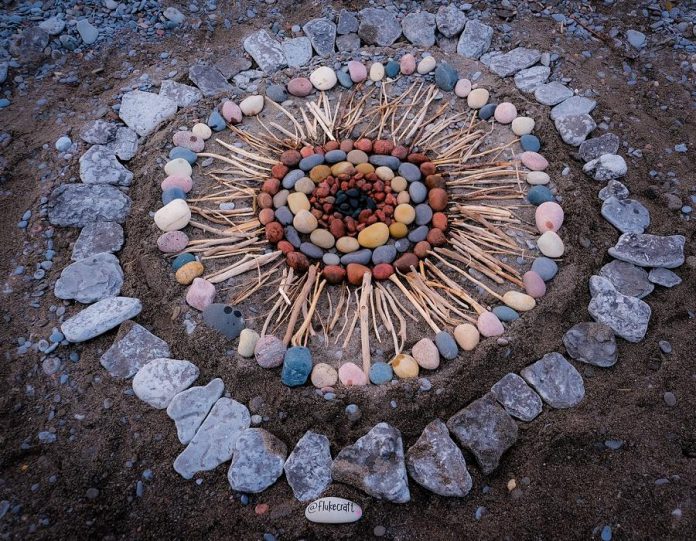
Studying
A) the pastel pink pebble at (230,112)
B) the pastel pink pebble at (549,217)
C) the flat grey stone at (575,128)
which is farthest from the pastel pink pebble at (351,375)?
the flat grey stone at (575,128)

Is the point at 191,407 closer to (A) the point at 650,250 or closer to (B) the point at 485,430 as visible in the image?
(B) the point at 485,430

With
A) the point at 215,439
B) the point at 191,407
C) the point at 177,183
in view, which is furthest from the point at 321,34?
the point at 215,439

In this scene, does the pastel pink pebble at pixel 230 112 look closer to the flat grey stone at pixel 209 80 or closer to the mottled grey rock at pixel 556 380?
the flat grey stone at pixel 209 80

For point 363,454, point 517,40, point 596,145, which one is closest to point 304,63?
point 517,40

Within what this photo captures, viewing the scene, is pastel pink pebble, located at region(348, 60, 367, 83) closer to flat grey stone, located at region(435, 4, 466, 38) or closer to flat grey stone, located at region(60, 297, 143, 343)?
flat grey stone, located at region(435, 4, 466, 38)

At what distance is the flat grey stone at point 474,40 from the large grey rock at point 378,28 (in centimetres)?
45

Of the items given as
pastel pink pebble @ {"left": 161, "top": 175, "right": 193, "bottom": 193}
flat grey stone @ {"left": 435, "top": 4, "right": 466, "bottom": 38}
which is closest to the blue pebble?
pastel pink pebble @ {"left": 161, "top": 175, "right": 193, "bottom": 193}

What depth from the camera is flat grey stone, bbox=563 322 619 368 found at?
9.02ft

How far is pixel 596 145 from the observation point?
346 centimetres

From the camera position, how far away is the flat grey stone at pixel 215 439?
8.18 feet

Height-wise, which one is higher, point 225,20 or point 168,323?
point 225,20

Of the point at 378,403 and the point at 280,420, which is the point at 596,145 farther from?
the point at 280,420

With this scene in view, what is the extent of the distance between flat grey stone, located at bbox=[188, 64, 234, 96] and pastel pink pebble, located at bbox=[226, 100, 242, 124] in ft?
0.53

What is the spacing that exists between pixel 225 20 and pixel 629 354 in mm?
3461
